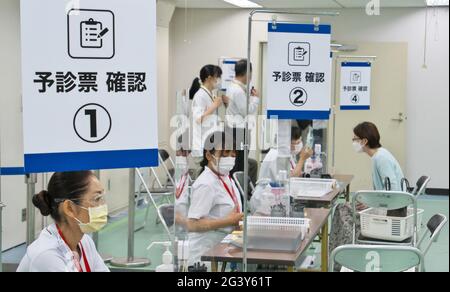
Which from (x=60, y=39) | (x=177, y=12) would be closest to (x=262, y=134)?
(x=177, y=12)

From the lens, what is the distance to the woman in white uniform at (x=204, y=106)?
2.67m

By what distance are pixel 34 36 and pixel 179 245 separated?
1.07 meters

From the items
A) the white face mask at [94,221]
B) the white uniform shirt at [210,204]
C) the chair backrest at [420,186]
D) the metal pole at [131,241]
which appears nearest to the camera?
the white face mask at [94,221]

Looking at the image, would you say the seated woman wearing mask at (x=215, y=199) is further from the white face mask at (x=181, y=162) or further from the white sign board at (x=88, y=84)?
the white sign board at (x=88, y=84)

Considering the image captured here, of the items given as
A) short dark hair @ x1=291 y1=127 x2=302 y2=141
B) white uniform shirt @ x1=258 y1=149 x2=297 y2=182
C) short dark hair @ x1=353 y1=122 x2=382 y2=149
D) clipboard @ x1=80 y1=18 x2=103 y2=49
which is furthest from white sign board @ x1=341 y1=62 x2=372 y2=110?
clipboard @ x1=80 y1=18 x2=103 y2=49

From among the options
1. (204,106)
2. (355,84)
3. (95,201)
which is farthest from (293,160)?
(95,201)

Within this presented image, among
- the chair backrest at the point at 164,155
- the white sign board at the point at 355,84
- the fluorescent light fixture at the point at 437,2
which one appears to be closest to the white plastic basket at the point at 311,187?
the white sign board at the point at 355,84

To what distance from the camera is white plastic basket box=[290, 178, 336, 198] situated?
3.47 meters

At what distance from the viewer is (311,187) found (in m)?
3.56

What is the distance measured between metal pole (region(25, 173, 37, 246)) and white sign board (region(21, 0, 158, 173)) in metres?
0.34

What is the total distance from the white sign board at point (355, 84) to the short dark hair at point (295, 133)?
0.27 metres

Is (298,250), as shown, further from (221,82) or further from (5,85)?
(5,85)

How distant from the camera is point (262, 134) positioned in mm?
2863
